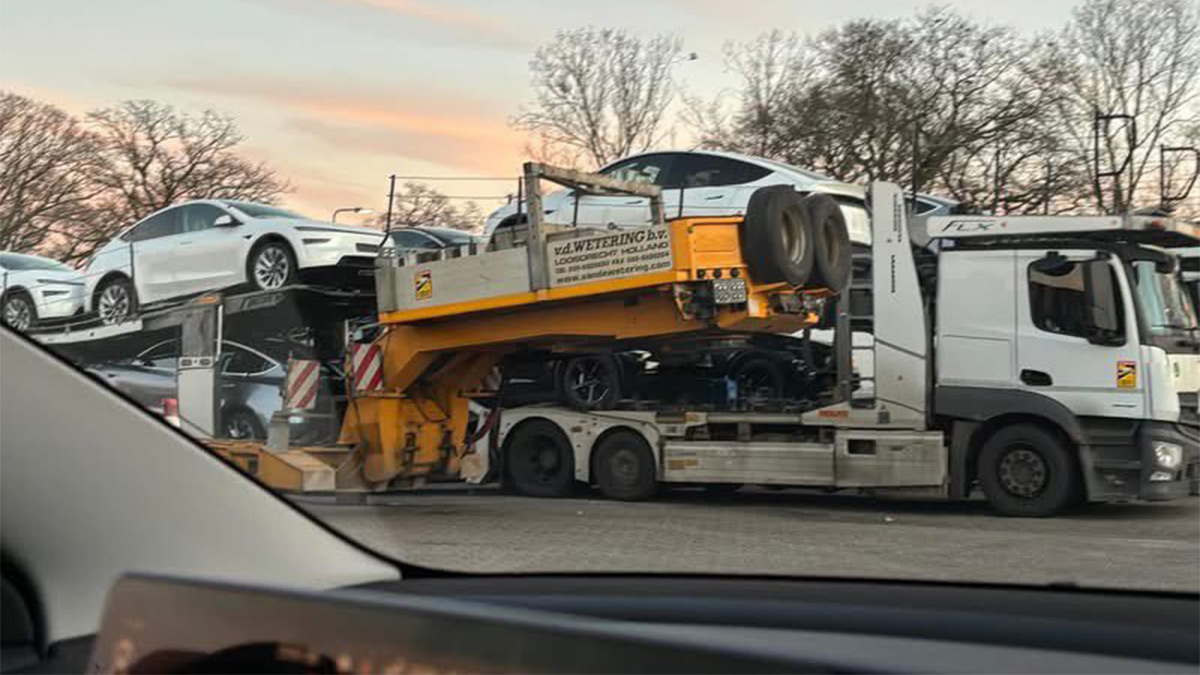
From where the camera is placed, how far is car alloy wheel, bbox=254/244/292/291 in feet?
13.2

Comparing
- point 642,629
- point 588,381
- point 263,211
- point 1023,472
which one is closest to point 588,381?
point 588,381

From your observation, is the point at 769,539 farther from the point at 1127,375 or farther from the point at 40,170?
the point at 1127,375

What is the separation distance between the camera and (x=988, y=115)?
3553 millimetres

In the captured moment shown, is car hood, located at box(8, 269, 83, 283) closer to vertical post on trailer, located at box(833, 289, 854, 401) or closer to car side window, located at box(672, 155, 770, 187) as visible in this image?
car side window, located at box(672, 155, 770, 187)

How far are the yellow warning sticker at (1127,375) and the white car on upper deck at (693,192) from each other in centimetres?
212

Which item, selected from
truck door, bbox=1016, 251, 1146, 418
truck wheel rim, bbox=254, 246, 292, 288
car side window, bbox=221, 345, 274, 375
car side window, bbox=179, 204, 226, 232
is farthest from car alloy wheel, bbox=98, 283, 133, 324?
truck door, bbox=1016, 251, 1146, 418

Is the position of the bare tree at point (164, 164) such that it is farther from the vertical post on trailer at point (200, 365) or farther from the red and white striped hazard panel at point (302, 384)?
the red and white striped hazard panel at point (302, 384)

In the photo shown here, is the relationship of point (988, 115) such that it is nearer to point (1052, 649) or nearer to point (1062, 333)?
point (1052, 649)

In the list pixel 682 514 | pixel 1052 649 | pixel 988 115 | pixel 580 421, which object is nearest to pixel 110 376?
pixel 1052 649

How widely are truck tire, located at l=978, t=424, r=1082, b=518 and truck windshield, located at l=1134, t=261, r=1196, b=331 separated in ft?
3.85

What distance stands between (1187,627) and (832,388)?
811cm

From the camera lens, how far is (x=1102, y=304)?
9078 mm

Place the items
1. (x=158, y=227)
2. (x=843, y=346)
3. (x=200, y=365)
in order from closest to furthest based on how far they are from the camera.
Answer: (x=158, y=227)
(x=200, y=365)
(x=843, y=346)

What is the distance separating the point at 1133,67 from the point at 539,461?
212 inches
